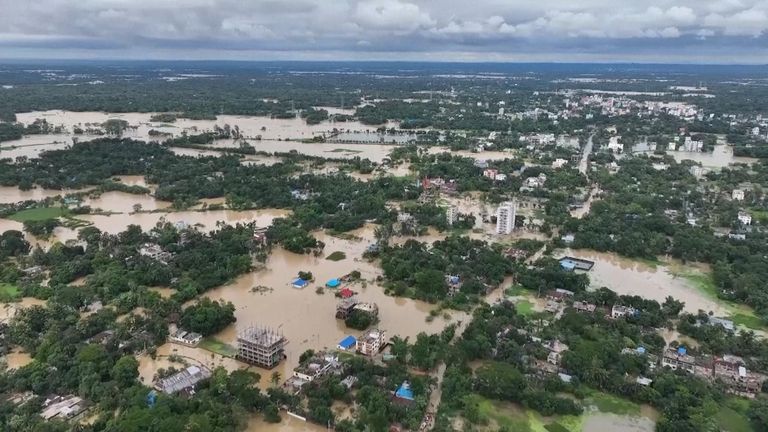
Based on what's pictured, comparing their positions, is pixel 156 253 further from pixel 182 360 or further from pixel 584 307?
pixel 584 307

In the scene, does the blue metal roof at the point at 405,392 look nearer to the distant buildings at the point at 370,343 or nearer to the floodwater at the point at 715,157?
the distant buildings at the point at 370,343

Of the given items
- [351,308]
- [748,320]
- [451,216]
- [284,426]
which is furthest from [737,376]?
[451,216]

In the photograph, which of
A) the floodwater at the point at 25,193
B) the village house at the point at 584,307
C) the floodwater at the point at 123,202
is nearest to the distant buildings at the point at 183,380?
the village house at the point at 584,307

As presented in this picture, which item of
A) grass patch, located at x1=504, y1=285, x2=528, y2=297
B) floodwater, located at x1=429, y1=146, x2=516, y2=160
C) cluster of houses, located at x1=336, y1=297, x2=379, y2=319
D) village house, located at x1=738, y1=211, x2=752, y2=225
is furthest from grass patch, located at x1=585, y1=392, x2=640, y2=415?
floodwater, located at x1=429, y1=146, x2=516, y2=160

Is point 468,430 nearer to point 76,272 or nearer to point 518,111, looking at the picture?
point 76,272

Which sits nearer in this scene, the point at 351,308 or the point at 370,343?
the point at 370,343

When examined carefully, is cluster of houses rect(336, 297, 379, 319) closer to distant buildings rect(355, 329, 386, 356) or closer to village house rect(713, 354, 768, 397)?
distant buildings rect(355, 329, 386, 356)
